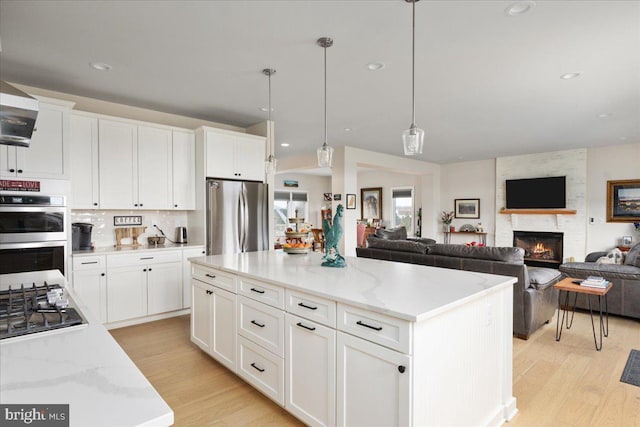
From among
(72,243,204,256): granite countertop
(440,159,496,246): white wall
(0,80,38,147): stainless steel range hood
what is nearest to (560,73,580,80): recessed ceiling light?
(0,80,38,147): stainless steel range hood

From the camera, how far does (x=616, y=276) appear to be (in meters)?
4.00

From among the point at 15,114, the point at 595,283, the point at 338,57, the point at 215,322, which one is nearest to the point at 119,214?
the point at 215,322

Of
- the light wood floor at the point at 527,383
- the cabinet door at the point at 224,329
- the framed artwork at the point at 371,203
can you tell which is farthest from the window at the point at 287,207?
the cabinet door at the point at 224,329

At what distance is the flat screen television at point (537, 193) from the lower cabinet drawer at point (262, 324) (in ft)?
25.6

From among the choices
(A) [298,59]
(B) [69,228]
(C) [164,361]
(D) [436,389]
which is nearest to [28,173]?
(B) [69,228]

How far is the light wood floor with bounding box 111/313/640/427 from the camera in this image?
2223 millimetres

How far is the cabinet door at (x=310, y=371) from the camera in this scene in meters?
1.82

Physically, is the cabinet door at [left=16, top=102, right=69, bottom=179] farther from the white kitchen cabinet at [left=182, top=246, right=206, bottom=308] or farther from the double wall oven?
the white kitchen cabinet at [left=182, top=246, right=206, bottom=308]

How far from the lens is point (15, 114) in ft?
4.83

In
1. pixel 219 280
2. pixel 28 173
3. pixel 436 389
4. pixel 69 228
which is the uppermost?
pixel 28 173

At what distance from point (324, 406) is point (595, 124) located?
5.92 m

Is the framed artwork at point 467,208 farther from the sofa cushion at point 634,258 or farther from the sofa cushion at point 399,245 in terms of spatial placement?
the sofa cushion at point 399,245

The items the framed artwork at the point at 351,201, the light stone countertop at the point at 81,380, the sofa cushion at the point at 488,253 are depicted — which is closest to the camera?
the light stone countertop at the point at 81,380

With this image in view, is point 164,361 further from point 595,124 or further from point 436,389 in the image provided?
point 595,124
